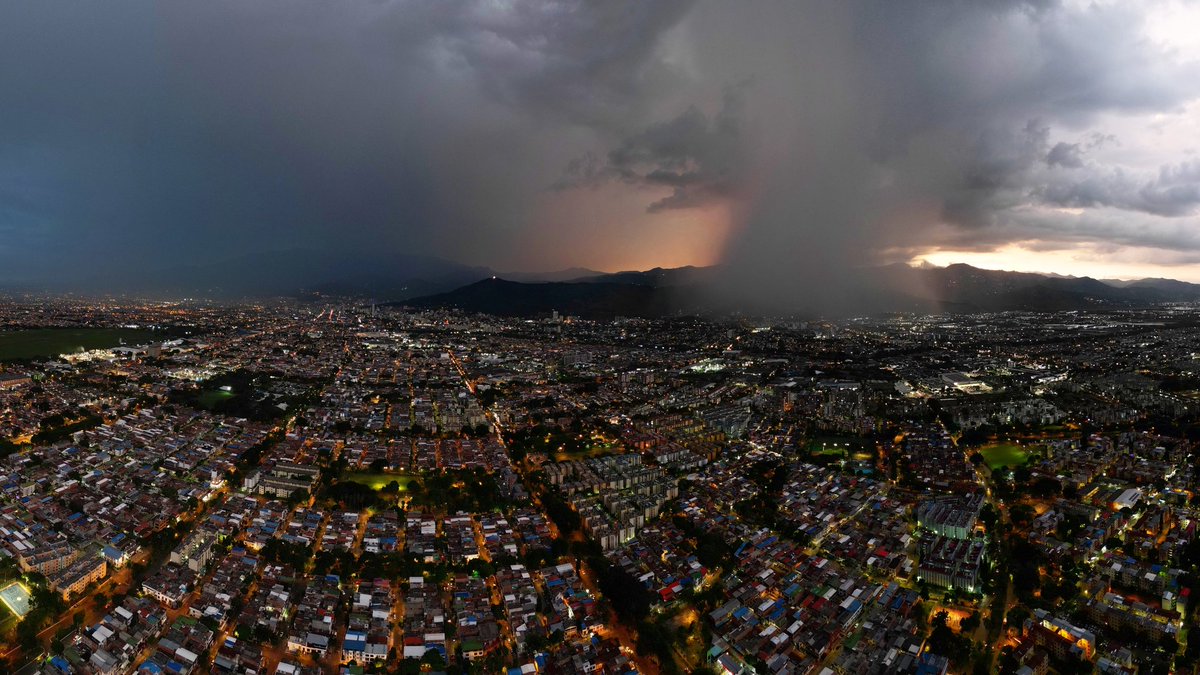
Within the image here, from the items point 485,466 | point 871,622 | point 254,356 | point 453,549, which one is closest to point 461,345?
point 254,356

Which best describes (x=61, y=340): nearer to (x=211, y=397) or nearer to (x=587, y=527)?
(x=211, y=397)

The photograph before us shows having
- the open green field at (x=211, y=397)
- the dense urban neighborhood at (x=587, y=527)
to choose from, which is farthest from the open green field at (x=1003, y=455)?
the open green field at (x=211, y=397)

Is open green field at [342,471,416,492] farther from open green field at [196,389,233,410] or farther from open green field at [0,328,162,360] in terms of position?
open green field at [0,328,162,360]

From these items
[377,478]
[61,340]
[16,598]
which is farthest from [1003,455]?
[61,340]

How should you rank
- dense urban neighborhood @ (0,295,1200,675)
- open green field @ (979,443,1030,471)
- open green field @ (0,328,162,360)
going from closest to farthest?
dense urban neighborhood @ (0,295,1200,675)
open green field @ (979,443,1030,471)
open green field @ (0,328,162,360)

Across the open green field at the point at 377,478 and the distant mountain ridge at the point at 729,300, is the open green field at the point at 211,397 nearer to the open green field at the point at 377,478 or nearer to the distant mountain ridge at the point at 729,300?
the open green field at the point at 377,478

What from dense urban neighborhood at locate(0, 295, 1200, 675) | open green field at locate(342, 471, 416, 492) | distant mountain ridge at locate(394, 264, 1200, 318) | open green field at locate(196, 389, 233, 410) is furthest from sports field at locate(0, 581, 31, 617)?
distant mountain ridge at locate(394, 264, 1200, 318)
